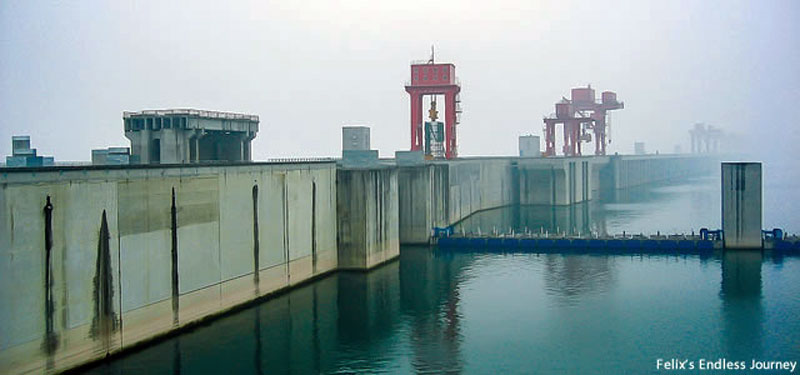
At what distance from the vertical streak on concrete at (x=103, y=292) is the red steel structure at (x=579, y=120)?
98457mm

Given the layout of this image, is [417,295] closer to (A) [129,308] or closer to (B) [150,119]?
(A) [129,308]

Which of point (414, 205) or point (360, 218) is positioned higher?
point (414, 205)

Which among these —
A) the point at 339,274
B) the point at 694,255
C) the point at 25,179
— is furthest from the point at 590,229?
the point at 25,179

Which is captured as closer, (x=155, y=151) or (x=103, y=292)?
(x=103, y=292)

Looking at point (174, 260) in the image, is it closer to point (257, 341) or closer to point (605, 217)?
point (257, 341)

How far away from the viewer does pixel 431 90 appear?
79188mm

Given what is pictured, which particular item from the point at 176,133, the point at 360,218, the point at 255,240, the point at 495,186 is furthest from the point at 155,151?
the point at 495,186

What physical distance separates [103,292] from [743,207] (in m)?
38.8

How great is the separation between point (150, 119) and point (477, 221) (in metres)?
39.4

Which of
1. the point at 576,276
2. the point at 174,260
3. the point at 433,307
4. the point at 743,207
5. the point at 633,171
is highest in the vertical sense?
the point at 633,171

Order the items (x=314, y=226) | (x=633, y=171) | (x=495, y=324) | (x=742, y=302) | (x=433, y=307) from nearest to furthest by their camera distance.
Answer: (x=495, y=324) → (x=742, y=302) → (x=433, y=307) → (x=314, y=226) → (x=633, y=171)

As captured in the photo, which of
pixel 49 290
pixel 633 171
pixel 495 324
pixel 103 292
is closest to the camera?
pixel 49 290

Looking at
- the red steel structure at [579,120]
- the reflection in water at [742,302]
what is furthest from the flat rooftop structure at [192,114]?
the red steel structure at [579,120]

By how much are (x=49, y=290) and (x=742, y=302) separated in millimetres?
28212
